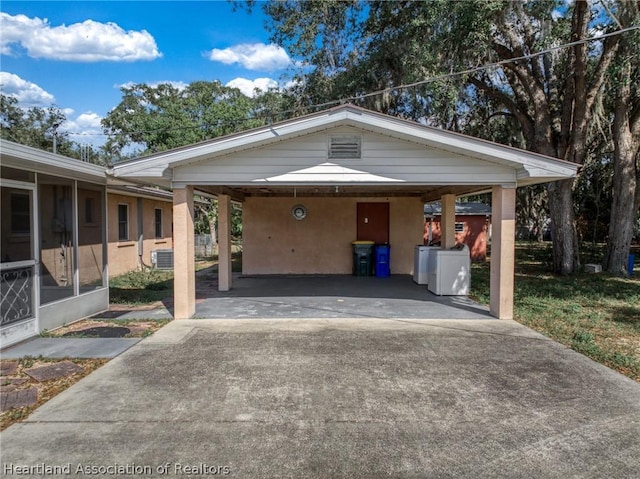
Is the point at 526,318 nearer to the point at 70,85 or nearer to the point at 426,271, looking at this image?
the point at 426,271

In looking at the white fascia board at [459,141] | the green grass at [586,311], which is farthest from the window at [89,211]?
the green grass at [586,311]

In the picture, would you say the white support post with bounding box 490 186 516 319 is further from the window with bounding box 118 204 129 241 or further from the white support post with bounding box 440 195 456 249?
the window with bounding box 118 204 129 241

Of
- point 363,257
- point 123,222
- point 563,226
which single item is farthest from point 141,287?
point 563,226

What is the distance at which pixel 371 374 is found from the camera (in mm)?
4504

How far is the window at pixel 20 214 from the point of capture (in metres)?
5.53

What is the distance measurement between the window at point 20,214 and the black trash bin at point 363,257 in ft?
26.9

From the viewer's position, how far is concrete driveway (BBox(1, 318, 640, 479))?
280 cm

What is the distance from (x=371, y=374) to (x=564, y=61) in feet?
42.6

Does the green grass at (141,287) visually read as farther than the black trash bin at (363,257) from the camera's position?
No

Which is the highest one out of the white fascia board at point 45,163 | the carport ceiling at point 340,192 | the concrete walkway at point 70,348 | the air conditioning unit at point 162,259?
the carport ceiling at point 340,192

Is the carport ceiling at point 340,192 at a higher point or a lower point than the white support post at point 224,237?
higher

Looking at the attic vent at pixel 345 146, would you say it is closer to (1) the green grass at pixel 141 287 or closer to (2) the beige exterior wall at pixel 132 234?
(1) the green grass at pixel 141 287

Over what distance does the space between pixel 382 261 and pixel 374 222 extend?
4.25ft

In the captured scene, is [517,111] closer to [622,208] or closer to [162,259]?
[622,208]
